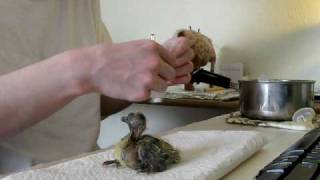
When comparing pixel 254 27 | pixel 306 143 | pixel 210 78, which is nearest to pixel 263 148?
pixel 306 143

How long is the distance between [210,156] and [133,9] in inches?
52.3

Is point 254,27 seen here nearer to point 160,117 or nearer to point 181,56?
point 160,117

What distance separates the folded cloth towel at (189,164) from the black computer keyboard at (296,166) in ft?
0.17

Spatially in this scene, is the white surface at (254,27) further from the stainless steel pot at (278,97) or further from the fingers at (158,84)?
the fingers at (158,84)

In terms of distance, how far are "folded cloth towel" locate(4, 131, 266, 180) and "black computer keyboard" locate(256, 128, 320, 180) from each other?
0.17 ft

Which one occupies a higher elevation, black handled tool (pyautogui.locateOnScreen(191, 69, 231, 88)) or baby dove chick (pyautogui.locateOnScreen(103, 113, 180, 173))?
black handled tool (pyautogui.locateOnScreen(191, 69, 231, 88))

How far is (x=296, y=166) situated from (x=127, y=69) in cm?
23

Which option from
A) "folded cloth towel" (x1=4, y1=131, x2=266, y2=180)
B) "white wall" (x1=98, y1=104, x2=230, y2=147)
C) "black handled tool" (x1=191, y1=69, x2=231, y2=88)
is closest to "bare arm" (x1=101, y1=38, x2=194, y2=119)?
"folded cloth towel" (x1=4, y1=131, x2=266, y2=180)

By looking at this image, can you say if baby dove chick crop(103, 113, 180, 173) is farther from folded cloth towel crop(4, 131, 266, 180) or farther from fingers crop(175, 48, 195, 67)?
fingers crop(175, 48, 195, 67)

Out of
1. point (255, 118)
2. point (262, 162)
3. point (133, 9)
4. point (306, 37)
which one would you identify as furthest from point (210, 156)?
point (133, 9)

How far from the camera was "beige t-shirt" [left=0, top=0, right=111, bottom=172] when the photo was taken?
2.53 feet

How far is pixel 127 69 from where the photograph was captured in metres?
0.52

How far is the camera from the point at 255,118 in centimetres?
88

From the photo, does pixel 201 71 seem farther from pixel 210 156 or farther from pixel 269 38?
pixel 210 156
